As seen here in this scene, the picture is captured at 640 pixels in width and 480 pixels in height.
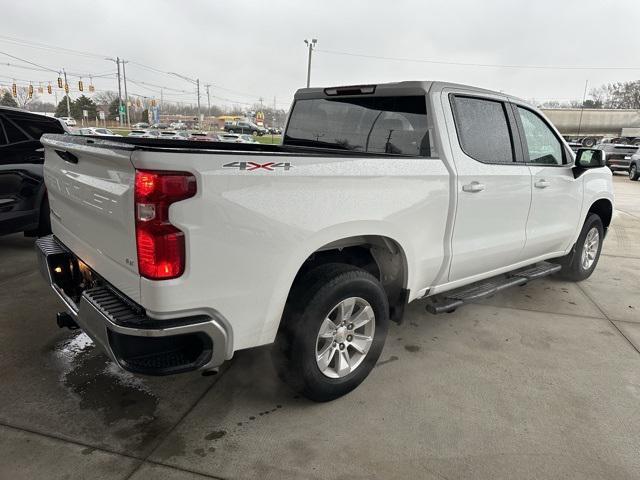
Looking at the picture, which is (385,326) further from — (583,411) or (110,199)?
(110,199)

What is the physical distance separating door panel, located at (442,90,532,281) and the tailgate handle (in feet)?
7.77

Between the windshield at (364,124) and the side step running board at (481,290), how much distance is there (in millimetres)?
1142

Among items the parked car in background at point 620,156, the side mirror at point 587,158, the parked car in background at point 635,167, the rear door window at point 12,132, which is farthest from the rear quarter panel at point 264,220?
the parked car in background at point 620,156

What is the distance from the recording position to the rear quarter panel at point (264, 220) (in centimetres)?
204

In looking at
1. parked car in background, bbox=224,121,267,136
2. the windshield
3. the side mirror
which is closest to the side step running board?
the side mirror

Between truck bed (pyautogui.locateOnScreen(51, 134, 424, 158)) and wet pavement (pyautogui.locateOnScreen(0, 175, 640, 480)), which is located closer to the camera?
wet pavement (pyautogui.locateOnScreen(0, 175, 640, 480))

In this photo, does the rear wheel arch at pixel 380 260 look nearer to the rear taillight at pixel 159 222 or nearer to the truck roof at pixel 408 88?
the rear taillight at pixel 159 222

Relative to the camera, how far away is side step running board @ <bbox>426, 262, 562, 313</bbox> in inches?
139

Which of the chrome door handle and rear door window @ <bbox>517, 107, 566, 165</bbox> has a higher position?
rear door window @ <bbox>517, 107, 566, 165</bbox>

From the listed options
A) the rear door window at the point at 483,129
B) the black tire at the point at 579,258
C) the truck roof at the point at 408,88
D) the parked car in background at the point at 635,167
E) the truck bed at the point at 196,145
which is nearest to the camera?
the truck bed at the point at 196,145

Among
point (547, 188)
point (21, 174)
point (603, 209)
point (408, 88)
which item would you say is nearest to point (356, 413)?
point (408, 88)

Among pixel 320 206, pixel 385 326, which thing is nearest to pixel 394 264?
pixel 385 326

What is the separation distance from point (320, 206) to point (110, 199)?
1.02m

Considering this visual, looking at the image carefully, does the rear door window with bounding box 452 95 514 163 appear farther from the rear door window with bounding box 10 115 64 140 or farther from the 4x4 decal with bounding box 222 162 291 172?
the rear door window with bounding box 10 115 64 140
